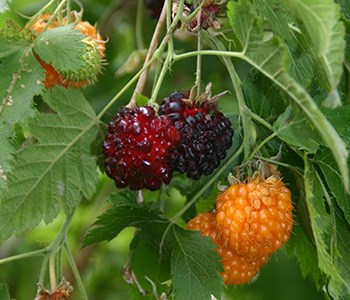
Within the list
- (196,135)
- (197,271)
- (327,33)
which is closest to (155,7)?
(196,135)

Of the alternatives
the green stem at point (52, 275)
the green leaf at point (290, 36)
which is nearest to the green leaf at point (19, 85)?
the green stem at point (52, 275)

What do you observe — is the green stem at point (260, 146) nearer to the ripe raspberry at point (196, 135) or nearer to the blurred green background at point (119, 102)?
the ripe raspberry at point (196, 135)

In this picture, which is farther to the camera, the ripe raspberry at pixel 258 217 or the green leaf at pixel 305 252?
the green leaf at pixel 305 252

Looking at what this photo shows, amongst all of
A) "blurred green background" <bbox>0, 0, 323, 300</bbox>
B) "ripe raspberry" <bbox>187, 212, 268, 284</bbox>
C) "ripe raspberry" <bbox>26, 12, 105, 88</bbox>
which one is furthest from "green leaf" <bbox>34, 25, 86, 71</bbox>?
"blurred green background" <bbox>0, 0, 323, 300</bbox>

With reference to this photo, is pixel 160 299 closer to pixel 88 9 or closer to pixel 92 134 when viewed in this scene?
pixel 92 134

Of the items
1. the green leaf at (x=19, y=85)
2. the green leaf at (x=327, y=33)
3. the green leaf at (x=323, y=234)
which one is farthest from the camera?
the green leaf at (x=19, y=85)

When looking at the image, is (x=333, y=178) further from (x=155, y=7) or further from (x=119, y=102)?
(x=119, y=102)
